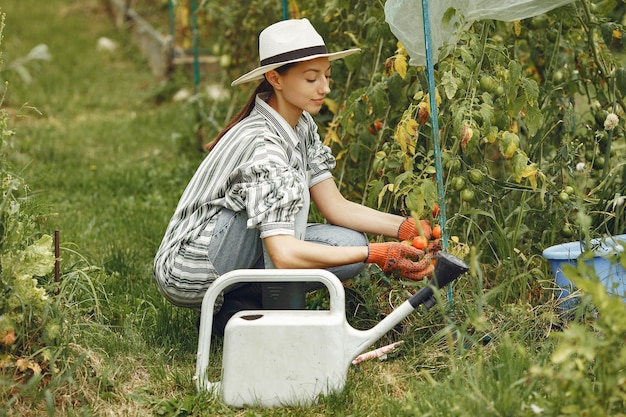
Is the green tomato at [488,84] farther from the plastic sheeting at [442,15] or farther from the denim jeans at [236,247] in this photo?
the denim jeans at [236,247]

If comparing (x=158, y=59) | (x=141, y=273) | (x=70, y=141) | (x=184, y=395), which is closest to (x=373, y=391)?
(x=184, y=395)

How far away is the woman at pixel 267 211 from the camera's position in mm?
2781

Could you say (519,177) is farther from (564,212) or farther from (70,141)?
(70,141)

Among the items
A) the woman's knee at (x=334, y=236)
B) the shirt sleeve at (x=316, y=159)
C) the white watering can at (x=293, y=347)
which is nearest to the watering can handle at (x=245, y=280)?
the white watering can at (x=293, y=347)

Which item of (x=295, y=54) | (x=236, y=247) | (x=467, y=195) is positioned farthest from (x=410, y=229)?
(x=295, y=54)

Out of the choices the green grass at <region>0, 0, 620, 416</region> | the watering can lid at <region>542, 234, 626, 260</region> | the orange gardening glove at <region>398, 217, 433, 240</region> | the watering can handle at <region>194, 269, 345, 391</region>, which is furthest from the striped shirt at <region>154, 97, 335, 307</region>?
the watering can lid at <region>542, 234, 626, 260</region>

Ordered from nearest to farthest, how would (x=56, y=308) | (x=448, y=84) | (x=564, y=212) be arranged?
(x=56, y=308) → (x=448, y=84) → (x=564, y=212)

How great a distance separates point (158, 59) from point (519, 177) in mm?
5346

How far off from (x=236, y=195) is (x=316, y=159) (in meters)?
0.41

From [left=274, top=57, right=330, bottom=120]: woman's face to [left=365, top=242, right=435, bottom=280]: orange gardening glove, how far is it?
0.50 metres

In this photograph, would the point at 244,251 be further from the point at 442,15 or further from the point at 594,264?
the point at 594,264

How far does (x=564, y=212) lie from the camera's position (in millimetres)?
3322

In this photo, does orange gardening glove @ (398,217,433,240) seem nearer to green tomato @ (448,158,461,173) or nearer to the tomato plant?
the tomato plant

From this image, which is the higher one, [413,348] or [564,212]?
[564,212]
